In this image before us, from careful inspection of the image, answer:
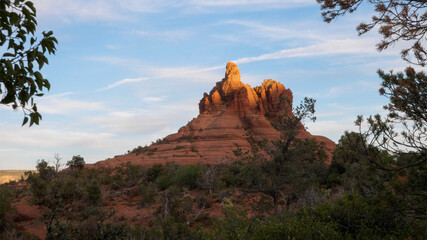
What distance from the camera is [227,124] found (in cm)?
6794

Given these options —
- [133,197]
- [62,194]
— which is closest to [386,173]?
[62,194]

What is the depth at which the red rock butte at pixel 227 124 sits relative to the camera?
182 feet

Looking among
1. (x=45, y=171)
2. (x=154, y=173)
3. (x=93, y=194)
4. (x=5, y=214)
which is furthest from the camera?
(x=154, y=173)

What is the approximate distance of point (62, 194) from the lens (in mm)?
17016

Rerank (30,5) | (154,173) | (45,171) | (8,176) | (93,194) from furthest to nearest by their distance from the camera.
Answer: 1. (8,176)
2. (154,173)
3. (45,171)
4. (93,194)
5. (30,5)

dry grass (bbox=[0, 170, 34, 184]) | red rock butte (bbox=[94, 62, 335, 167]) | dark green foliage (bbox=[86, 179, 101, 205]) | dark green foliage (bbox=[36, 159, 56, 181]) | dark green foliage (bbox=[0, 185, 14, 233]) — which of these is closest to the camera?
dark green foliage (bbox=[0, 185, 14, 233])

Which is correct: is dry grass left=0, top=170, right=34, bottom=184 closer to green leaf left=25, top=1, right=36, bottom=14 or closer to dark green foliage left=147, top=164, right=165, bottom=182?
dark green foliage left=147, top=164, right=165, bottom=182

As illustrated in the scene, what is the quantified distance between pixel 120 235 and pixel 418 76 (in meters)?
6.56

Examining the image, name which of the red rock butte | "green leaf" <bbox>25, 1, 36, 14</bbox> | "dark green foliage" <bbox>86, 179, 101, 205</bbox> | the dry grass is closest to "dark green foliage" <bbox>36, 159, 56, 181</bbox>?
"dark green foliage" <bbox>86, 179, 101, 205</bbox>

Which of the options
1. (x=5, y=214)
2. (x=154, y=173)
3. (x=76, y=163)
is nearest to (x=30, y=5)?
(x=5, y=214)

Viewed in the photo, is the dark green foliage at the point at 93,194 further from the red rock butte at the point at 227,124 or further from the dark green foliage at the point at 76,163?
the red rock butte at the point at 227,124

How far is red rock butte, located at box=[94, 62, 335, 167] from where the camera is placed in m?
55.6

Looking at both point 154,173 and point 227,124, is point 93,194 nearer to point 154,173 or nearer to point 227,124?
point 154,173

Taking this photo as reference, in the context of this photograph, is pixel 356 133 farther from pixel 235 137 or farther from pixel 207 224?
pixel 235 137
